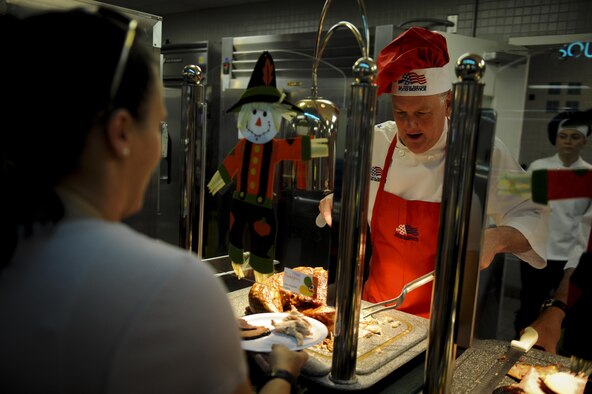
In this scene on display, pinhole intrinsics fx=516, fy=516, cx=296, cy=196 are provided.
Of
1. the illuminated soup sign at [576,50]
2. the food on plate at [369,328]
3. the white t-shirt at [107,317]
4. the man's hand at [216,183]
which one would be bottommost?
the food on plate at [369,328]

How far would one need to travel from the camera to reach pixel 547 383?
43.2 inches

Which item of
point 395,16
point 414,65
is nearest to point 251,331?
point 414,65

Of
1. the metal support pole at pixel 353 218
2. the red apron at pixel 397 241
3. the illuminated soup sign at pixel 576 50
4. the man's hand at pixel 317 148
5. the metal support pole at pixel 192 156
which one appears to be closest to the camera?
the metal support pole at pixel 353 218

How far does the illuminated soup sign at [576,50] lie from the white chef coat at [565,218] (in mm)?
2749

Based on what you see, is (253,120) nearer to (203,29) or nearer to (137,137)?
(137,137)

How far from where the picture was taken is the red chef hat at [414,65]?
161cm

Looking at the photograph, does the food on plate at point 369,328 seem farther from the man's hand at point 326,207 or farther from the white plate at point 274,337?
the man's hand at point 326,207

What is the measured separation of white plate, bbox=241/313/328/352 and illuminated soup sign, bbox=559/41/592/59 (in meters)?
2.79

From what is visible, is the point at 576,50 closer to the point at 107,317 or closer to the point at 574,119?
the point at 574,119

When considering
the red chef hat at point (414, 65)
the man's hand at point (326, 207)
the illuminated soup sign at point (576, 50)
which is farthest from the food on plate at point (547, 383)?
the illuminated soup sign at point (576, 50)

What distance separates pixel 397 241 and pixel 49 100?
1.43 meters

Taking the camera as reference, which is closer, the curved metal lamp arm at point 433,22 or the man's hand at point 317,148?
the man's hand at point 317,148

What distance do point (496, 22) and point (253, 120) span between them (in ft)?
10.4

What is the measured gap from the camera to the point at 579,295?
0.87 meters
